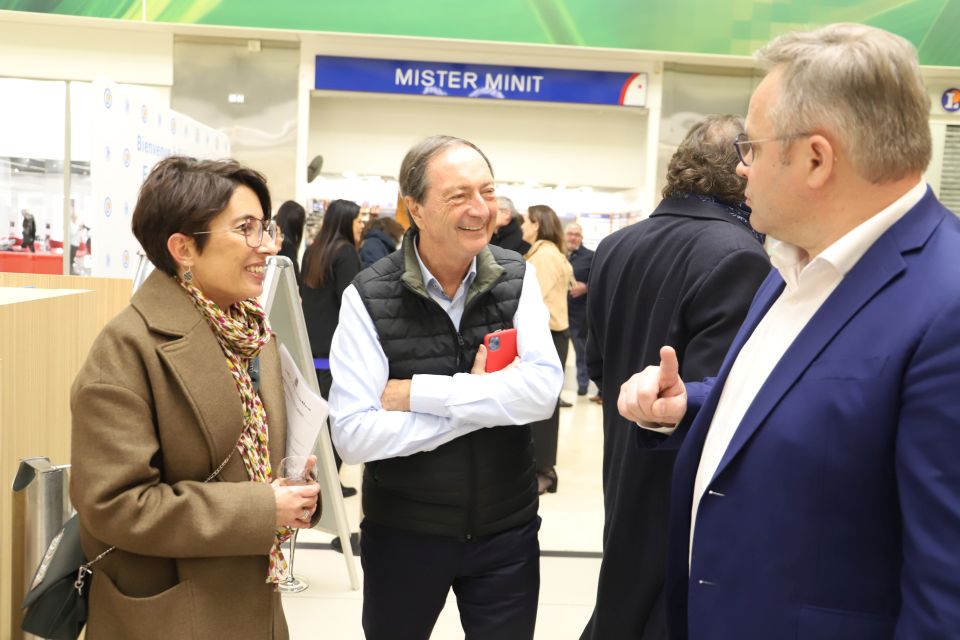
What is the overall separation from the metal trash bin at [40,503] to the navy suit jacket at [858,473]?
4.71 ft

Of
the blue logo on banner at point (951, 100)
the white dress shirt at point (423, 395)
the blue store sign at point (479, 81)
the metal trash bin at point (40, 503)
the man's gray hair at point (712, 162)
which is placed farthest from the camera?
the blue logo on banner at point (951, 100)

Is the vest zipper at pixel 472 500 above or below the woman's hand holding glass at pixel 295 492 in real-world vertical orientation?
below

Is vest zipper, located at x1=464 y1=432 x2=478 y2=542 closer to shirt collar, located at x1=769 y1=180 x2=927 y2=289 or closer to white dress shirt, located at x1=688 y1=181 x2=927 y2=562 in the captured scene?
white dress shirt, located at x1=688 y1=181 x2=927 y2=562

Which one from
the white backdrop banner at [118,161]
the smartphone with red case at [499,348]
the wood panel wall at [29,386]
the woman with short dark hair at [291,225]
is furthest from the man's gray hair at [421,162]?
the woman with short dark hair at [291,225]

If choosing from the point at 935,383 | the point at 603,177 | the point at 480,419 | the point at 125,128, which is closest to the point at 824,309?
the point at 935,383

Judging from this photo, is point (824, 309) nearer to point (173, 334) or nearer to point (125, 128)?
point (173, 334)

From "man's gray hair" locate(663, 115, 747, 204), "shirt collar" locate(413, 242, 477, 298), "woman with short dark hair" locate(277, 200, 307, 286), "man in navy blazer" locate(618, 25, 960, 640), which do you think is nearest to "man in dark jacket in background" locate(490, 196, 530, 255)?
"woman with short dark hair" locate(277, 200, 307, 286)

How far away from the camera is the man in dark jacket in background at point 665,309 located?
7.62ft

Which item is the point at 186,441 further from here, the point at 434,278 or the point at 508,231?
the point at 508,231

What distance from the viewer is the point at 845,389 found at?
1277 mm

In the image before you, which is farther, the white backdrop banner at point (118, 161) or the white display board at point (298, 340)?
the white backdrop banner at point (118, 161)

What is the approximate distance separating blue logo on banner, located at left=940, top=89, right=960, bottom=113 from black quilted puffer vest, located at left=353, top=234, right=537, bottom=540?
10.5 m

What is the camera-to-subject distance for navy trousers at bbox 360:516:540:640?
235cm

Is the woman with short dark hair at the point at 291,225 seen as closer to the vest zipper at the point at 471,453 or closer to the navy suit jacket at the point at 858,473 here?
the vest zipper at the point at 471,453
